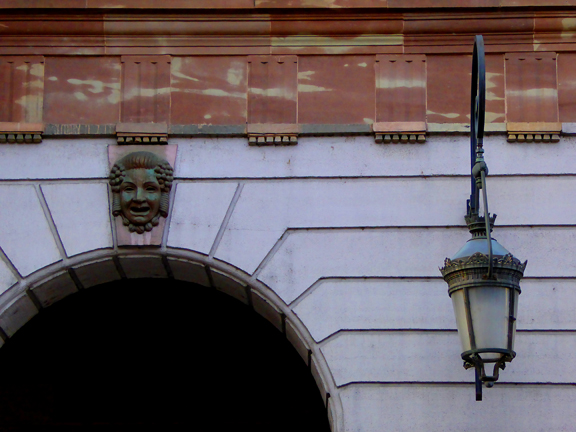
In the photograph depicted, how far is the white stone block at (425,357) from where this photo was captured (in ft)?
34.5

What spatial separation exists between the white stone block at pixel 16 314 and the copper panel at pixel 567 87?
20.8 ft

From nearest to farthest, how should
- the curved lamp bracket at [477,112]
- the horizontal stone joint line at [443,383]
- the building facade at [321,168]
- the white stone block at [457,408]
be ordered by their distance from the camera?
the curved lamp bracket at [477,112]
the white stone block at [457,408]
the horizontal stone joint line at [443,383]
the building facade at [321,168]

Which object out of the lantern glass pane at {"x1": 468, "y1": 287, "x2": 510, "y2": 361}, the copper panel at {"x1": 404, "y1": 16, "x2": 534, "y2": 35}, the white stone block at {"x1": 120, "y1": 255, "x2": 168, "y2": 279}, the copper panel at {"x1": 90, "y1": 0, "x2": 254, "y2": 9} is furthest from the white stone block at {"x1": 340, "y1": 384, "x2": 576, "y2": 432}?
the copper panel at {"x1": 90, "y1": 0, "x2": 254, "y2": 9}

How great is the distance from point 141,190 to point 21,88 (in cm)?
193

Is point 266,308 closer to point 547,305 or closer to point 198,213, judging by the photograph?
point 198,213

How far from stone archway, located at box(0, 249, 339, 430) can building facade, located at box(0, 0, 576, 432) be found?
0.03 meters

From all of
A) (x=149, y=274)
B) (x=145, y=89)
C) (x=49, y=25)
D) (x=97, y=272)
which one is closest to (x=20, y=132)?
(x=49, y=25)

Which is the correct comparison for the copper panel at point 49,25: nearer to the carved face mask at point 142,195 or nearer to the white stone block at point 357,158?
the white stone block at point 357,158

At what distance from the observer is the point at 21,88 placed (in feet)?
37.7

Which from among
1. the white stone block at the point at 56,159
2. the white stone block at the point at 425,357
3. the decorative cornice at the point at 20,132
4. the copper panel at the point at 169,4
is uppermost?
the copper panel at the point at 169,4

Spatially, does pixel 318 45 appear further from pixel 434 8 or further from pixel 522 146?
pixel 522 146

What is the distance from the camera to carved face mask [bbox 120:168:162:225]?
36.1 feet

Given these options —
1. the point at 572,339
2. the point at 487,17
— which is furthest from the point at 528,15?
the point at 572,339

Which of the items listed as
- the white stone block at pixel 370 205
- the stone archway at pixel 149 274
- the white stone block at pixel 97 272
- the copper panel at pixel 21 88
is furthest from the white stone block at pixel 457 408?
the copper panel at pixel 21 88
